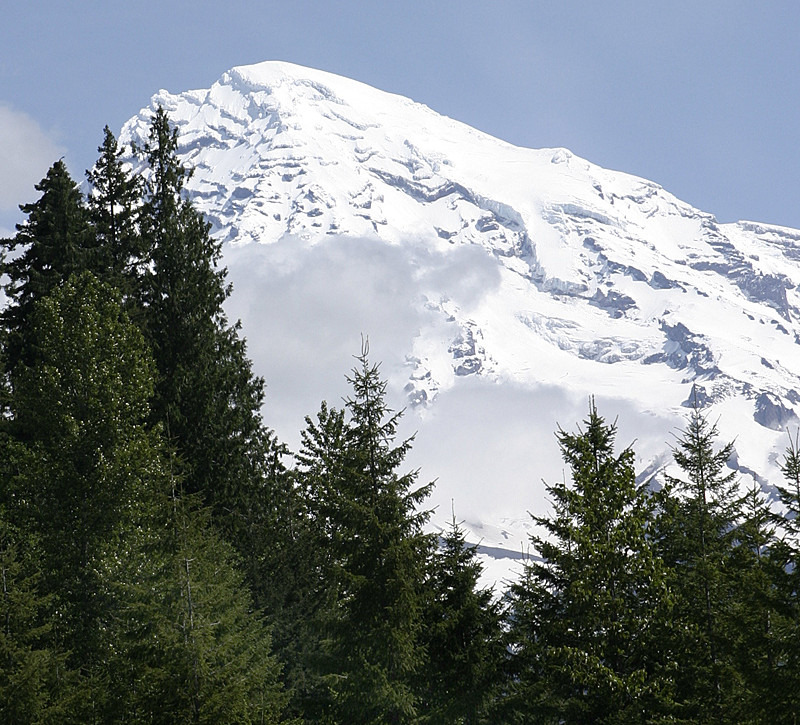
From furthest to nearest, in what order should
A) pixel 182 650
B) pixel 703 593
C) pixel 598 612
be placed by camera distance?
1. pixel 703 593
2. pixel 598 612
3. pixel 182 650

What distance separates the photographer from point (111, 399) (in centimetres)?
3522

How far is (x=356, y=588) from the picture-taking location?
85.3ft

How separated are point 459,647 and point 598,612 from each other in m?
6.26

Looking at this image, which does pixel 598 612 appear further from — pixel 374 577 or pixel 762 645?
pixel 374 577

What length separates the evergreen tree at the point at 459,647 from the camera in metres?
28.9

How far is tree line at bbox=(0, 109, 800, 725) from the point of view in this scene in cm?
2242

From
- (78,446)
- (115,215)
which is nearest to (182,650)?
(78,446)

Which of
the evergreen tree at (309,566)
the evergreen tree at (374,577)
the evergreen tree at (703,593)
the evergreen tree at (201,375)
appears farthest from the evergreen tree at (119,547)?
the evergreen tree at (703,593)

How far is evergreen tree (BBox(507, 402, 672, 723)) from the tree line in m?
0.07

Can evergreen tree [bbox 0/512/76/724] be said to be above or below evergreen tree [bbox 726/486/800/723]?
below

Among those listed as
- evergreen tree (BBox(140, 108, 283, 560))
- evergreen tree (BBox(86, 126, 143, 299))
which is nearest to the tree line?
evergreen tree (BBox(140, 108, 283, 560))

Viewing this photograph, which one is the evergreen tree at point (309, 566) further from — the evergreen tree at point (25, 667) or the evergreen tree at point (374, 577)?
the evergreen tree at point (25, 667)

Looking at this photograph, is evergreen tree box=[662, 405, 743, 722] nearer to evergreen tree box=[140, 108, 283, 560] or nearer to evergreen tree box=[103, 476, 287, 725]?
evergreen tree box=[103, 476, 287, 725]

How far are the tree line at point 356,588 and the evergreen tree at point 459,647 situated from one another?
2.5 inches
